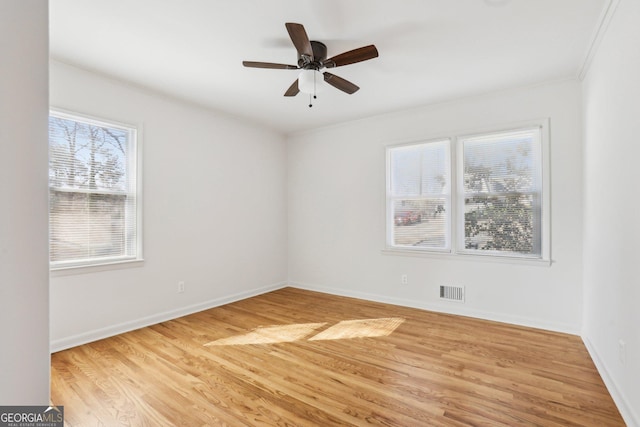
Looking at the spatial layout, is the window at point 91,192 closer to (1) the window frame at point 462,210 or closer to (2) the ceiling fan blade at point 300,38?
(2) the ceiling fan blade at point 300,38

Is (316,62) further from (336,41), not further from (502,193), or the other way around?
(502,193)

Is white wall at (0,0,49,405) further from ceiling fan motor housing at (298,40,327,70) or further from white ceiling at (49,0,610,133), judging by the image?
ceiling fan motor housing at (298,40,327,70)

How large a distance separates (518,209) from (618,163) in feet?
5.03

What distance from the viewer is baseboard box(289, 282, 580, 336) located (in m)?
3.29

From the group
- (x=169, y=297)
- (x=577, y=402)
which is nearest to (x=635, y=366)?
(x=577, y=402)

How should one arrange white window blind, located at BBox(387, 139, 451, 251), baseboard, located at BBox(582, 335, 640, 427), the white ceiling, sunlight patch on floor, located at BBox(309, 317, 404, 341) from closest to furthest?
baseboard, located at BBox(582, 335, 640, 427), the white ceiling, sunlight patch on floor, located at BBox(309, 317, 404, 341), white window blind, located at BBox(387, 139, 451, 251)

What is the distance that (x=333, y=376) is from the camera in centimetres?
238

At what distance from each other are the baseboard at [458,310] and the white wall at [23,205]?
3.96m

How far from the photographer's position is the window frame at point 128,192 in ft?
9.47

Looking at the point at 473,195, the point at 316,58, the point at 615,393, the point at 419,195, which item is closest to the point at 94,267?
the point at 316,58

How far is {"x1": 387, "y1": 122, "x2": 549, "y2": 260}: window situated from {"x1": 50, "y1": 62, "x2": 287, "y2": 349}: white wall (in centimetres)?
203

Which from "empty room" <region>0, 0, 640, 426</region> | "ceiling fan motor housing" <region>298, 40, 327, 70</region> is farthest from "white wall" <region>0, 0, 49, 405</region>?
"ceiling fan motor housing" <region>298, 40, 327, 70</region>

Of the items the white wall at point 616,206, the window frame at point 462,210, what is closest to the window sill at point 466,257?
the window frame at point 462,210

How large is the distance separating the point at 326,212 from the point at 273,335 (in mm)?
2259
